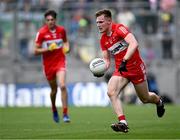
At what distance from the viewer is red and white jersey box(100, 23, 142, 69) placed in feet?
51.2

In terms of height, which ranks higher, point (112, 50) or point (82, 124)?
point (112, 50)

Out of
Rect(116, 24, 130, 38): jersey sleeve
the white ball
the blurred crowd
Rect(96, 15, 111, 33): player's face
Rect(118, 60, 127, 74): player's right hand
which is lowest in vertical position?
the blurred crowd

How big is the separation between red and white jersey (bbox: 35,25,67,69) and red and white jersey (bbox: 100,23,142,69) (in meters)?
5.42

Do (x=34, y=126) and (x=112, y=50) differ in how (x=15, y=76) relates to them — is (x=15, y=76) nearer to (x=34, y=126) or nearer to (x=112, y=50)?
(x=34, y=126)

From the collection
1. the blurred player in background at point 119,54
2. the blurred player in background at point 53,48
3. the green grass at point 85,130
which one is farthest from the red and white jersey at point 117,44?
the blurred player in background at point 53,48

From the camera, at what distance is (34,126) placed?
18.4m

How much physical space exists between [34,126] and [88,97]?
44.5 ft

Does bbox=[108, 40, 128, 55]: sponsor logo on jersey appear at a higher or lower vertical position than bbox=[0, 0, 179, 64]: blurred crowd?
higher

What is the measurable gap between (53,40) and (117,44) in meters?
5.76

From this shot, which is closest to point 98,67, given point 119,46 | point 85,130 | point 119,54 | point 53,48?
point 119,54

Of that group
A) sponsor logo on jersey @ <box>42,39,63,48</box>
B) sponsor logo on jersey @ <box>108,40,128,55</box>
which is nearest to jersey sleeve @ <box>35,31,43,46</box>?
sponsor logo on jersey @ <box>42,39,63,48</box>

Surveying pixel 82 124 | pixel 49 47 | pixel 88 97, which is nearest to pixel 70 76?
pixel 88 97

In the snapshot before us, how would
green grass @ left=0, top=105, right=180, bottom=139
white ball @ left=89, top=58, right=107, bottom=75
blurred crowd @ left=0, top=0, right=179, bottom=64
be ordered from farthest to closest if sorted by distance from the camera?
blurred crowd @ left=0, top=0, right=179, bottom=64 → white ball @ left=89, top=58, right=107, bottom=75 → green grass @ left=0, top=105, right=180, bottom=139

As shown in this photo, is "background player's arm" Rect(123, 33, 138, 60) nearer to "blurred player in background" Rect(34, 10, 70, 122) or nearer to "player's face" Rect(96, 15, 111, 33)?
"player's face" Rect(96, 15, 111, 33)
